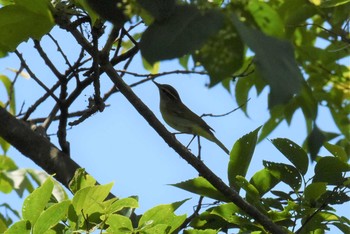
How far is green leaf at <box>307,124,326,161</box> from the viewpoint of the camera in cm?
81

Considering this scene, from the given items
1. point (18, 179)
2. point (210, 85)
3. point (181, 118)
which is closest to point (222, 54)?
point (210, 85)

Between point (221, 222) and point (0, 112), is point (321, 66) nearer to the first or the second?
point (221, 222)

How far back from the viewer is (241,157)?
2.40 meters

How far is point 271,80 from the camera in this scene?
708mm

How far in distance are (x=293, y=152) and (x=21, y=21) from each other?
1075 millimetres

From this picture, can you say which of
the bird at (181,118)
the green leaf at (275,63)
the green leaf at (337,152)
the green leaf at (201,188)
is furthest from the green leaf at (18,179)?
the green leaf at (275,63)

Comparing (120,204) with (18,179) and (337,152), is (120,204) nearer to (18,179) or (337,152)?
(337,152)

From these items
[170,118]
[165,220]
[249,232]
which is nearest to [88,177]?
[165,220]

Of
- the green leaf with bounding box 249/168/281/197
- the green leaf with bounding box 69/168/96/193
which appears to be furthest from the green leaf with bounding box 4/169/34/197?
the green leaf with bounding box 249/168/281/197

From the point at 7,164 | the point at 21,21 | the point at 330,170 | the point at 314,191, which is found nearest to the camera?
the point at 21,21

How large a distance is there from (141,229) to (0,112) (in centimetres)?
105

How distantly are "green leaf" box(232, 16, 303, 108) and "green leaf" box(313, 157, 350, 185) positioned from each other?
1.59 metres

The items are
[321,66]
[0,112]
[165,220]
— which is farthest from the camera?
[321,66]

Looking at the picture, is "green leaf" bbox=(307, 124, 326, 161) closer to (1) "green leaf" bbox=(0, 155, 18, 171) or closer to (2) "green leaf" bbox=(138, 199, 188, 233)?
(2) "green leaf" bbox=(138, 199, 188, 233)
